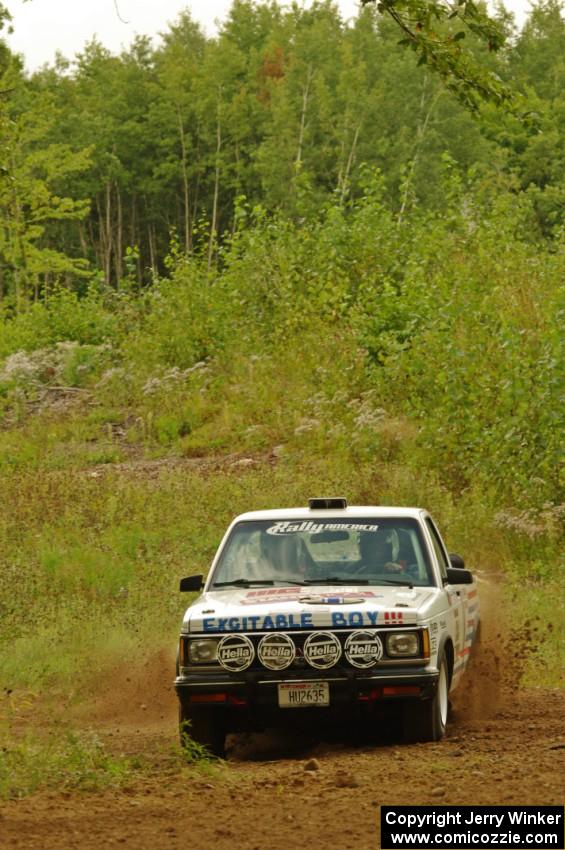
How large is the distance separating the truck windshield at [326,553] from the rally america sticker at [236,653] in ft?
3.51

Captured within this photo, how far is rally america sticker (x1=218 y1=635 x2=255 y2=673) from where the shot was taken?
340 inches

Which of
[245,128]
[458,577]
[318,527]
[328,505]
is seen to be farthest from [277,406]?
[245,128]

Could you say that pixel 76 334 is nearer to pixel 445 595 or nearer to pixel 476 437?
pixel 476 437

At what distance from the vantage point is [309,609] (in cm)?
870

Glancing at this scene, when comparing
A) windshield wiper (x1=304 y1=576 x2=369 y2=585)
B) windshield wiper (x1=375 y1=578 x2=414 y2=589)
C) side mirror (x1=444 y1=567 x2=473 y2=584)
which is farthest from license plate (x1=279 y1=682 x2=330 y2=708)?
side mirror (x1=444 y1=567 x2=473 y2=584)

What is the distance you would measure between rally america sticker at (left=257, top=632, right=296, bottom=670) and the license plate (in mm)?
129

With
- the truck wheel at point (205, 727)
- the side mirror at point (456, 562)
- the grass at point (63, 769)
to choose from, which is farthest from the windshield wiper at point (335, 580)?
the grass at point (63, 769)

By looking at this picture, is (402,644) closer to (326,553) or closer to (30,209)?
(326,553)

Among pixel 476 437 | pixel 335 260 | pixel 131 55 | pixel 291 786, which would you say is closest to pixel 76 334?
pixel 335 260

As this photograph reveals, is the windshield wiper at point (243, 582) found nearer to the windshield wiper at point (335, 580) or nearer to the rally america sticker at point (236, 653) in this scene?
the windshield wiper at point (335, 580)

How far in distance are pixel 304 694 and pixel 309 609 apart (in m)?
0.51

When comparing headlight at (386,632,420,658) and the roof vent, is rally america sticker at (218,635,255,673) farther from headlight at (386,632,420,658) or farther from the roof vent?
the roof vent

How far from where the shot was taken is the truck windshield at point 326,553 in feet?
32.2

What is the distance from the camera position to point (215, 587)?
9.84 m
